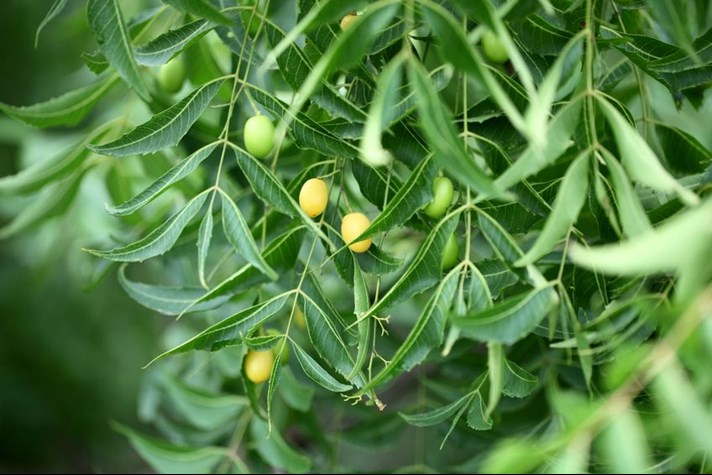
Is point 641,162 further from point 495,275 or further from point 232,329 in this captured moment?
point 232,329

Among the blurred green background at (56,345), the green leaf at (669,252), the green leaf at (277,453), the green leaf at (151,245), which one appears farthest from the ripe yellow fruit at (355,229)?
the blurred green background at (56,345)

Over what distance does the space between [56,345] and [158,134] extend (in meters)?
1.38

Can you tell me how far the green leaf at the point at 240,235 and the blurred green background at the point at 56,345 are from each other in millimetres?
1239

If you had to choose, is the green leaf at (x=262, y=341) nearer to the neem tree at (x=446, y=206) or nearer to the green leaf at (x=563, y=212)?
the neem tree at (x=446, y=206)

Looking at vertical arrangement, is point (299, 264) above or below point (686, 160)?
above

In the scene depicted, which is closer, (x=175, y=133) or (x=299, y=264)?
(x=175, y=133)

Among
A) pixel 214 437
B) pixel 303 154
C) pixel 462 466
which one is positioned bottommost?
pixel 462 466

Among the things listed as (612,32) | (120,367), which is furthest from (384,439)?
(120,367)

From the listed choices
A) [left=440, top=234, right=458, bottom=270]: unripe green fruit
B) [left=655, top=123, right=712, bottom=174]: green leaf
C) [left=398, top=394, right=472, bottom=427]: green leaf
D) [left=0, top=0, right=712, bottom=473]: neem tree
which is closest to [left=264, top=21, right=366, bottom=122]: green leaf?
[left=0, top=0, right=712, bottom=473]: neem tree

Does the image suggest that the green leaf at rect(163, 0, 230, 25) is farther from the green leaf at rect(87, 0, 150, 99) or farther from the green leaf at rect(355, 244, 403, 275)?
the green leaf at rect(355, 244, 403, 275)

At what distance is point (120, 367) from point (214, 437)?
0.92 metres

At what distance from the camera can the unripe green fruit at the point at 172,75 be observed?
34.1 inches

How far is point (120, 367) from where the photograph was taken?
1925mm

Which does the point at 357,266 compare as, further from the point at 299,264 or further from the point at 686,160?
the point at 686,160
